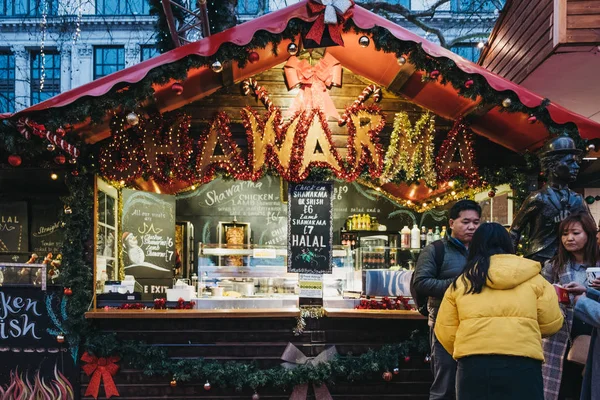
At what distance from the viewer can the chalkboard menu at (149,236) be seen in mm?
9633

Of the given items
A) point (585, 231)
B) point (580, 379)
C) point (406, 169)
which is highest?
point (406, 169)

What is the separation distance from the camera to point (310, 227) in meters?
7.39

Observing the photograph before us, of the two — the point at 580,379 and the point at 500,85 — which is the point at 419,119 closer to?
the point at 500,85

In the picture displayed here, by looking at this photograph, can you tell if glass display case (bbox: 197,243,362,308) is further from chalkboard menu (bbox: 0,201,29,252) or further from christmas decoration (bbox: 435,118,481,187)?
chalkboard menu (bbox: 0,201,29,252)

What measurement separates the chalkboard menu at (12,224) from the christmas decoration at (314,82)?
6032 mm

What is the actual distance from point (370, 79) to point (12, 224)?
701 centimetres

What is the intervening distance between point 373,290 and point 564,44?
140 inches

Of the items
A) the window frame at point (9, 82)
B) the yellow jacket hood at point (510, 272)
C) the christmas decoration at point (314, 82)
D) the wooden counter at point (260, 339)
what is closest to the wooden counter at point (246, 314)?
the wooden counter at point (260, 339)

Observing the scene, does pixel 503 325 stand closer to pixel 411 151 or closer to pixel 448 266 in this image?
pixel 448 266

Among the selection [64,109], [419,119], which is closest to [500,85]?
[419,119]

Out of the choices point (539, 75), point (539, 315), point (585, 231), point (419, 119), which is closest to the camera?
point (539, 315)

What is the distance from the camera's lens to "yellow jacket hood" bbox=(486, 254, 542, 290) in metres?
3.70

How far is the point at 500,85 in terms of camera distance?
19.7 feet

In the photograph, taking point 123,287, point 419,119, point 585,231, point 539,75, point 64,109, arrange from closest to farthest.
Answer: point 585,231
point 64,109
point 419,119
point 123,287
point 539,75
